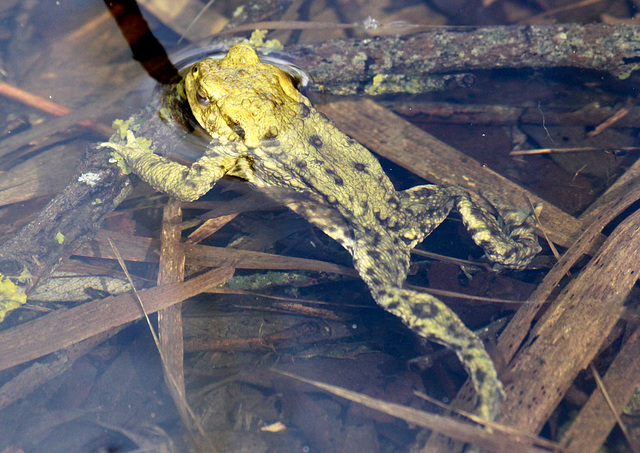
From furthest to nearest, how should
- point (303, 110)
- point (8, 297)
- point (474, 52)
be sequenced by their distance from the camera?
point (474, 52), point (303, 110), point (8, 297)

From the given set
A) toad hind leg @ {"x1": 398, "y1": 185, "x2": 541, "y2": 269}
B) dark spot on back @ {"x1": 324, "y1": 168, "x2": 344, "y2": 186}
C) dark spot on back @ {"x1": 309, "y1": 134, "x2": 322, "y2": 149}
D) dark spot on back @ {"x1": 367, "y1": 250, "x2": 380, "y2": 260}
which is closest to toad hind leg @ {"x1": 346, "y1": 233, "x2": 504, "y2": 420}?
dark spot on back @ {"x1": 367, "y1": 250, "x2": 380, "y2": 260}

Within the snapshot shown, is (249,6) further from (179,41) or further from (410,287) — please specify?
(410,287)

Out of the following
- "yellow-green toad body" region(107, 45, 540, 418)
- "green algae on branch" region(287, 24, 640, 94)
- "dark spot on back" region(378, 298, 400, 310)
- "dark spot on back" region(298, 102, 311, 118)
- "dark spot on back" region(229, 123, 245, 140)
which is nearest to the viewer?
"dark spot on back" region(378, 298, 400, 310)

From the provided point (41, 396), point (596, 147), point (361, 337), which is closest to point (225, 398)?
point (361, 337)

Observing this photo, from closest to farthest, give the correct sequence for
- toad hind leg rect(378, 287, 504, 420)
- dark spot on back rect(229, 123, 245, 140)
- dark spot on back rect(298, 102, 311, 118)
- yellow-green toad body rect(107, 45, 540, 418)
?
toad hind leg rect(378, 287, 504, 420) → yellow-green toad body rect(107, 45, 540, 418) → dark spot on back rect(229, 123, 245, 140) → dark spot on back rect(298, 102, 311, 118)

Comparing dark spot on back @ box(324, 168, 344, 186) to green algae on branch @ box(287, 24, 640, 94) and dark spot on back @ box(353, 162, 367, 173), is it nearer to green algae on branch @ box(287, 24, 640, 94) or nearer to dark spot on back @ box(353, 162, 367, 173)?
dark spot on back @ box(353, 162, 367, 173)

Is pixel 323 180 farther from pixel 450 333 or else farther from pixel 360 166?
pixel 450 333

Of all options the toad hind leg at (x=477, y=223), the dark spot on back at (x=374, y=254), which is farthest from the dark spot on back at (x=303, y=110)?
the dark spot on back at (x=374, y=254)

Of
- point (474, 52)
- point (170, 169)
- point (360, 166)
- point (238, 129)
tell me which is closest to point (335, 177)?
point (360, 166)

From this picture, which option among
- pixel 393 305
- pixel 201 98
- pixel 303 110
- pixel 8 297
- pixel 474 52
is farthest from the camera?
pixel 474 52
